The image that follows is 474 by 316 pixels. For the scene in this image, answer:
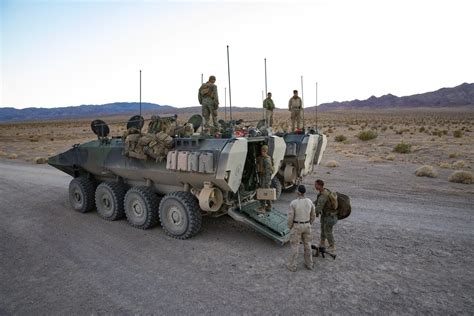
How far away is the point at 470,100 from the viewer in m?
157

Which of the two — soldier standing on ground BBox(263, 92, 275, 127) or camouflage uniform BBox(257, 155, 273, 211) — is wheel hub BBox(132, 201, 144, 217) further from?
soldier standing on ground BBox(263, 92, 275, 127)

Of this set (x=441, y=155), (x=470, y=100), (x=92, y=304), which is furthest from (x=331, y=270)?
(x=470, y=100)

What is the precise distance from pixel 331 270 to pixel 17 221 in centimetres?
765

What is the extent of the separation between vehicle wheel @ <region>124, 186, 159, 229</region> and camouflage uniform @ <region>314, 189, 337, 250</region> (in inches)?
147

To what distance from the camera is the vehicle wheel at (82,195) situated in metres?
9.87

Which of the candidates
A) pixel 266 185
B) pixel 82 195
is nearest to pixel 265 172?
pixel 266 185

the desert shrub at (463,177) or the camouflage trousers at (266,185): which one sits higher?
the camouflage trousers at (266,185)

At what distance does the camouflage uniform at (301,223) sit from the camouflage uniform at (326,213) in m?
0.28

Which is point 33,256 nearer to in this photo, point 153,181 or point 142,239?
point 142,239

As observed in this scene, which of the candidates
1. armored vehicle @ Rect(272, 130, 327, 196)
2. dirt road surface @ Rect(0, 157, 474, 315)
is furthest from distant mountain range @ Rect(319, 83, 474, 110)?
dirt road surface @ Rect(0, 157, 474, 315)

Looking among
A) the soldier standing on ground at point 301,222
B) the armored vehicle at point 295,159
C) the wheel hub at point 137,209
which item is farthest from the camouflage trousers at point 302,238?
the armored vehicle at point 295,159

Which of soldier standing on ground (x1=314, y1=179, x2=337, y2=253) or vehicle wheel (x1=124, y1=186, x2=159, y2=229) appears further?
vehicle wheel (x1=124, y1=186, x2=159, y2=229)

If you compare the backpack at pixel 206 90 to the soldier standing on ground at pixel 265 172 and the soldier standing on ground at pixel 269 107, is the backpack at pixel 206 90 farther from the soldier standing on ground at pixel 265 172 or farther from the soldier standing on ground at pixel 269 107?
the soldier standing on ground at pixel 269 107

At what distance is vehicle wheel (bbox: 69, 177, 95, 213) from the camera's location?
9.87 meters
